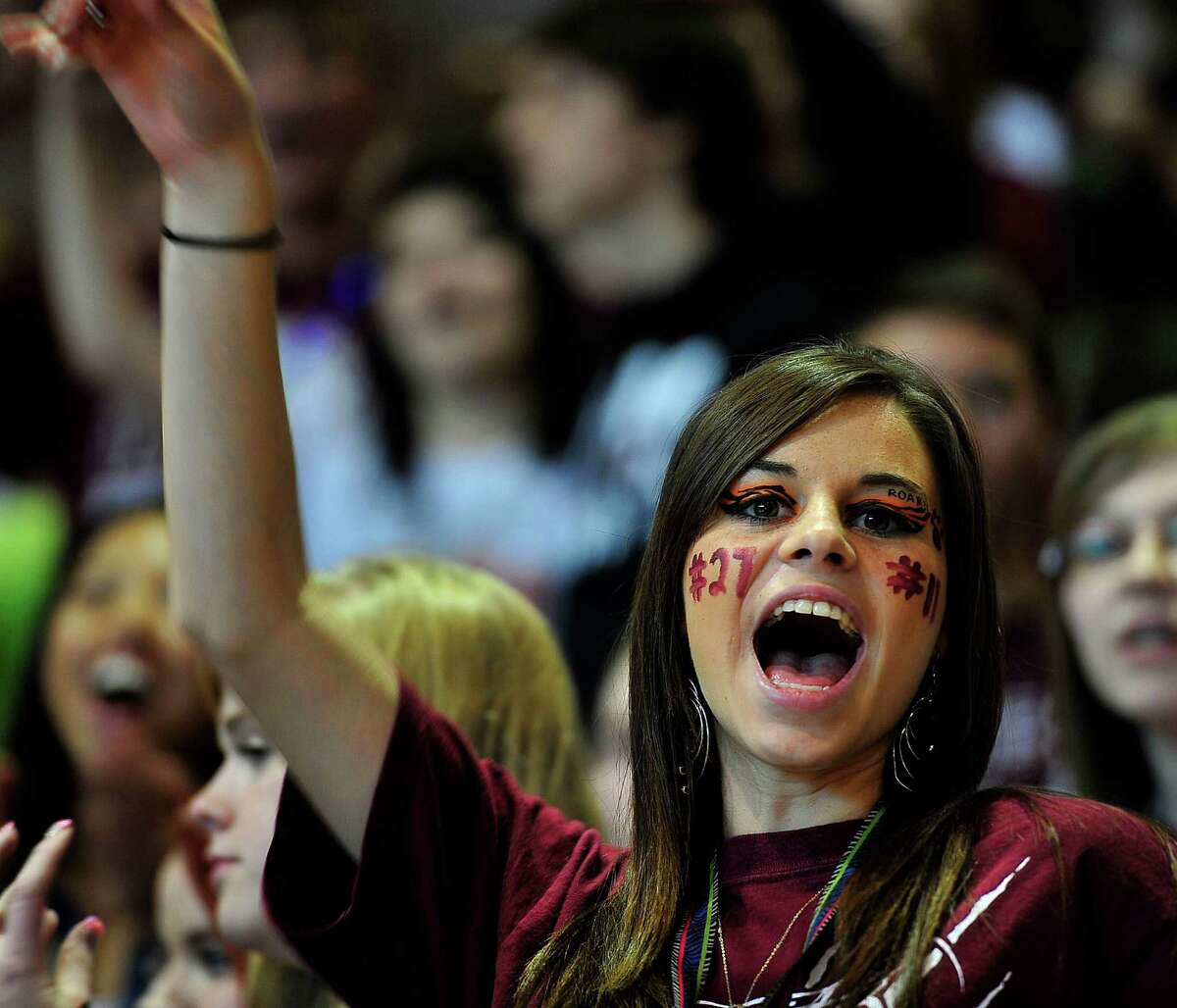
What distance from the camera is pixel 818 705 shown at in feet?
5.73

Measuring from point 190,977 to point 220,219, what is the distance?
140cm

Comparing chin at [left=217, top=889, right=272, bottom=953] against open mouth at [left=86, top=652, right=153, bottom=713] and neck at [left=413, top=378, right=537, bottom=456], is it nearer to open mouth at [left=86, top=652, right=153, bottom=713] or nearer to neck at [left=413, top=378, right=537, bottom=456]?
open mouth at [left=86, top=652, right=153, bottom=713]

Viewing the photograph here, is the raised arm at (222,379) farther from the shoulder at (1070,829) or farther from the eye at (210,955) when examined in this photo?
the eye at (210,955)

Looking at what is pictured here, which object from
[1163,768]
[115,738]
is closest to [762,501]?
[1163,768]

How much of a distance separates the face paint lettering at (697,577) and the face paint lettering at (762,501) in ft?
0.20

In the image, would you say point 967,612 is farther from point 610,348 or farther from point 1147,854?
point 610,348

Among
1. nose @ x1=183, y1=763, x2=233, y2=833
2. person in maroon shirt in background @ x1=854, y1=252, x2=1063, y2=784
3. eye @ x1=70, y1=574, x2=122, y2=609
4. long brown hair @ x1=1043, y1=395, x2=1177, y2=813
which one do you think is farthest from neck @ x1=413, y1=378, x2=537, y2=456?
nose @ x1=183, y1=763, x2=233, y2=833

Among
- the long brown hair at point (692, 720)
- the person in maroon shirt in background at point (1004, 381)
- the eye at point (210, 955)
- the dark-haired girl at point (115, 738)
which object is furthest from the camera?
the person in maroon shirt in background at point (1004, 381)

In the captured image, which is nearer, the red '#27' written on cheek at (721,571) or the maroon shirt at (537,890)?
the maroon shirt at (537,890)

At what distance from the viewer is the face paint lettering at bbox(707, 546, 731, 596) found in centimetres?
183

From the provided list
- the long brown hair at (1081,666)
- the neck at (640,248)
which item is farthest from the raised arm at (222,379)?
the neck at (640,248)

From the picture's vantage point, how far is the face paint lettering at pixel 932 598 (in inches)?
71.3

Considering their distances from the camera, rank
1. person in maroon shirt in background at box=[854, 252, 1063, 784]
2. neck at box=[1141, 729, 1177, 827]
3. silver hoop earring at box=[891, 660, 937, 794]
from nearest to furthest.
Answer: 1. silver hoop earring at box=[891, 660, 937, 794]
2. neck at box=[1141, 729, 1177, 827]
3. person in maroon shirt in background at box=[854, 252, 1063, 784]

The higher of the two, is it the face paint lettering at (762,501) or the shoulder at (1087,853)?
the face paint lettering at (762,501)
